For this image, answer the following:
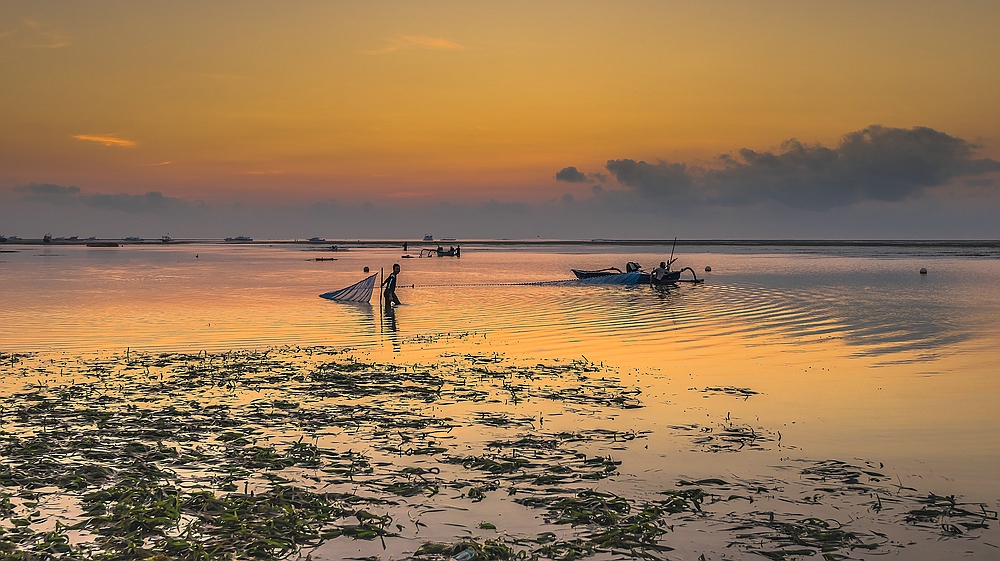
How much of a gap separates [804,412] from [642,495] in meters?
7.59

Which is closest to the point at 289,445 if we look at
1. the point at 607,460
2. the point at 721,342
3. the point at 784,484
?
the point at 607,460

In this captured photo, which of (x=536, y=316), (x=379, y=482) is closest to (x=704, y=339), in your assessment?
(x=536, y=316)

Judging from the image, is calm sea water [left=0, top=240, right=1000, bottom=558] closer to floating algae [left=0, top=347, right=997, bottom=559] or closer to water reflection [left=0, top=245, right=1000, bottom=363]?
water reflection [left=0, top=245, right=1000, bottom=363]

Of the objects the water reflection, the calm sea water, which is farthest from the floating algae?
the water reflection

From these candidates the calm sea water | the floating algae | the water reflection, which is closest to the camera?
the floating algae

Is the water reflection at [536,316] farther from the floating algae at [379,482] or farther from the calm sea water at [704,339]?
the floating algae at [379,482]

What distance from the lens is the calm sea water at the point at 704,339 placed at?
49.9 feet

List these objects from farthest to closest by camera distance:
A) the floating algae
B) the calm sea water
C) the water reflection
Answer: the water reflection → the calm sea water → the floating algae

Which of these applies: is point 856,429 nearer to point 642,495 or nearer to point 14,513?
point 642,495

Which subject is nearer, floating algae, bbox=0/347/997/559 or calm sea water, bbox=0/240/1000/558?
floating algae, bbox=0/347/997/559

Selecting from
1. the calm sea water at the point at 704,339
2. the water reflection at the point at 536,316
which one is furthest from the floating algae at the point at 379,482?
the water reflection at the point at 536,316

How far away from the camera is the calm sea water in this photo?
15203 mm

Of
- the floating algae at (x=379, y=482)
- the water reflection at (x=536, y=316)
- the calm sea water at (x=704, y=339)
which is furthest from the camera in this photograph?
the water reflection at (x=536, y=316)

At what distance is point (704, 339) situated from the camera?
1201 inches
